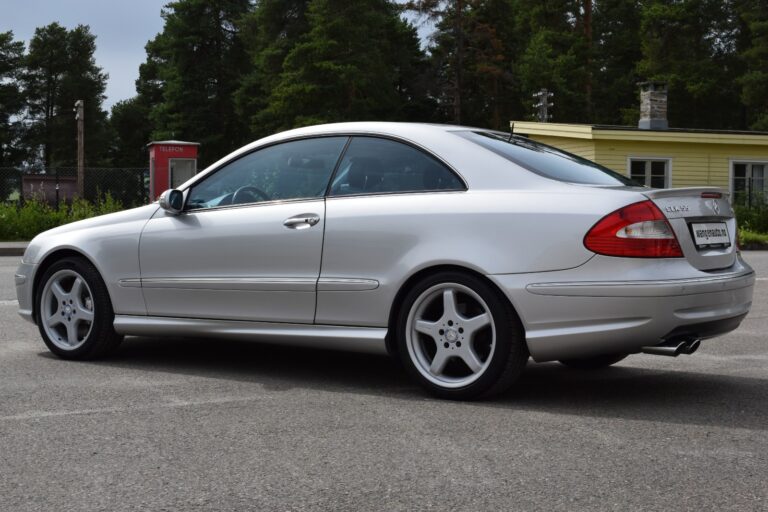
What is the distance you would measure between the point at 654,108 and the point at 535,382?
89.9 ft

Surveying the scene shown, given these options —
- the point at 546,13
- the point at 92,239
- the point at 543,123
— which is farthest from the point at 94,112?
the point at 92,239

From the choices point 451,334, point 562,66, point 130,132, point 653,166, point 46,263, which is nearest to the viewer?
point 451,334

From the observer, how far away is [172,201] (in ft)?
20.2

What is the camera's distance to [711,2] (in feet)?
191

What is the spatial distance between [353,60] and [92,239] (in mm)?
50403

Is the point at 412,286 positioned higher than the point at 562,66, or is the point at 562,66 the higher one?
the point at 562,66

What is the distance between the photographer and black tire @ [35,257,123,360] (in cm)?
640

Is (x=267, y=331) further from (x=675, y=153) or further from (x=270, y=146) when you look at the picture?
(x=675, y=153)

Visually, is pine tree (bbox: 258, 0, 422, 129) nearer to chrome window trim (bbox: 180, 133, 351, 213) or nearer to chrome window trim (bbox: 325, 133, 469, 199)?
chrome window trim (bbox: 180, 133, 351, 213)

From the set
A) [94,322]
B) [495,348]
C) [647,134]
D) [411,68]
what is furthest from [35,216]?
[411,68]

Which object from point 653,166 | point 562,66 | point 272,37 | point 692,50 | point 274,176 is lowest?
point 274,176

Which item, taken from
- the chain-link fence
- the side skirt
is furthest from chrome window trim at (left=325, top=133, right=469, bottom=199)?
the chain-link fence

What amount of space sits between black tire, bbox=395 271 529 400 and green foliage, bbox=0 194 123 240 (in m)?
19.3

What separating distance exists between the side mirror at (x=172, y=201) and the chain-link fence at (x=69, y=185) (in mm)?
22842
